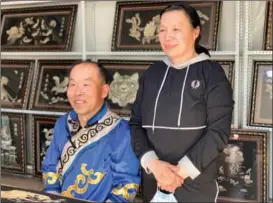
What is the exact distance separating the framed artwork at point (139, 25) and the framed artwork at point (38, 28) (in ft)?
1.05

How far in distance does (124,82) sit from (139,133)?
125 centimetres

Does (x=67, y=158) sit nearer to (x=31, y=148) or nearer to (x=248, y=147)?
(x=248, y=147)

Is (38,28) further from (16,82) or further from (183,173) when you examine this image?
(183,173)

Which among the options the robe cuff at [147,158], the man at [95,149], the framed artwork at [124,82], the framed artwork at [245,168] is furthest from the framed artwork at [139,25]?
the robe cuff at [147,158]

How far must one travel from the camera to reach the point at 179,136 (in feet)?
3.08

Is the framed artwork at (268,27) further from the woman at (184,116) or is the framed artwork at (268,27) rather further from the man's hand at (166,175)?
the man's hand at (166,175)

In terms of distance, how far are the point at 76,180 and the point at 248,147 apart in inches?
46.2

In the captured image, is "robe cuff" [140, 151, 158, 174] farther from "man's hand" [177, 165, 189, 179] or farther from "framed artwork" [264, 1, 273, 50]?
"framed artwork" [264, 1, 273, 50]

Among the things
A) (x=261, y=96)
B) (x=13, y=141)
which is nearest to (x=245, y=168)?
(x=261, y=96)

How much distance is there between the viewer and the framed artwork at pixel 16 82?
2.64 metres

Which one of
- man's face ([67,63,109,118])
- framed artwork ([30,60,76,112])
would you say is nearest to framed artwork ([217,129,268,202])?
framed artwork ([30,60,76,112])

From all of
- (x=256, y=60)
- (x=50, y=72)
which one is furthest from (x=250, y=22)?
(x=50, y=72)

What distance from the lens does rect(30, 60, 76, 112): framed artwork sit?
249 centimetres

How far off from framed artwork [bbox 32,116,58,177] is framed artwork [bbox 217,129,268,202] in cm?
105
